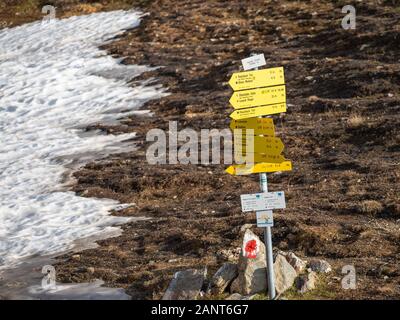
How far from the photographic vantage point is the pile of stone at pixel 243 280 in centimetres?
998

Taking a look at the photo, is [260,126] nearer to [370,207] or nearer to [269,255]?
[269,255]

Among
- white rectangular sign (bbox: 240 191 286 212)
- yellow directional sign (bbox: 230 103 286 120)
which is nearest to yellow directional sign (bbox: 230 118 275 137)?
yellow directional sign (bbox: 230 103 286 120)

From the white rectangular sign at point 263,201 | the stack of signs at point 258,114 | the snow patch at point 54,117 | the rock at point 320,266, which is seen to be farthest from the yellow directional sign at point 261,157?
the snow patch at point 54,117

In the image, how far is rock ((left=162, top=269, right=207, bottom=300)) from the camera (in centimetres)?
1009

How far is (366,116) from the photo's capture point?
808 inches

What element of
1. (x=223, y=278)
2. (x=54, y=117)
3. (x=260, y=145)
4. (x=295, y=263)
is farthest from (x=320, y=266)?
(x=54, y=117)

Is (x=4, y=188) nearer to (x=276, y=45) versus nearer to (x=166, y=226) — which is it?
(x=166, y=226)

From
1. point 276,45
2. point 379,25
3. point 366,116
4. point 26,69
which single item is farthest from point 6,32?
point 366,116

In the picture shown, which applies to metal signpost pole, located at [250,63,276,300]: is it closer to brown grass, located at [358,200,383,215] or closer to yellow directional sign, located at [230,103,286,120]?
yellow directional sign, located at [230,103,286,120]

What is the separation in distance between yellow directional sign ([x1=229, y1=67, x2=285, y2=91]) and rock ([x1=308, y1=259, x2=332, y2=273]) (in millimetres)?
3115

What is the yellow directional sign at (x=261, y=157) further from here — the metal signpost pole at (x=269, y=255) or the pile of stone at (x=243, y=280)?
the pile of stone at (x=243, y=280)

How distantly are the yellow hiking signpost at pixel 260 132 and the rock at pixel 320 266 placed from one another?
1498 mm

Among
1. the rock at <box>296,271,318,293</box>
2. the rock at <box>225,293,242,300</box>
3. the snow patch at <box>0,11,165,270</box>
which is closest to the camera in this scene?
the rock at <box>225,293,242,300</box>

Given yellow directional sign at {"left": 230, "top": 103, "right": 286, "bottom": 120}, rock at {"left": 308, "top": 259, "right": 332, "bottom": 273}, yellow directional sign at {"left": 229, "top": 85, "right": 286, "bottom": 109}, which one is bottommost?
rock at {"left": 308, "top": 259, "right": 332, "bottom": 273}
